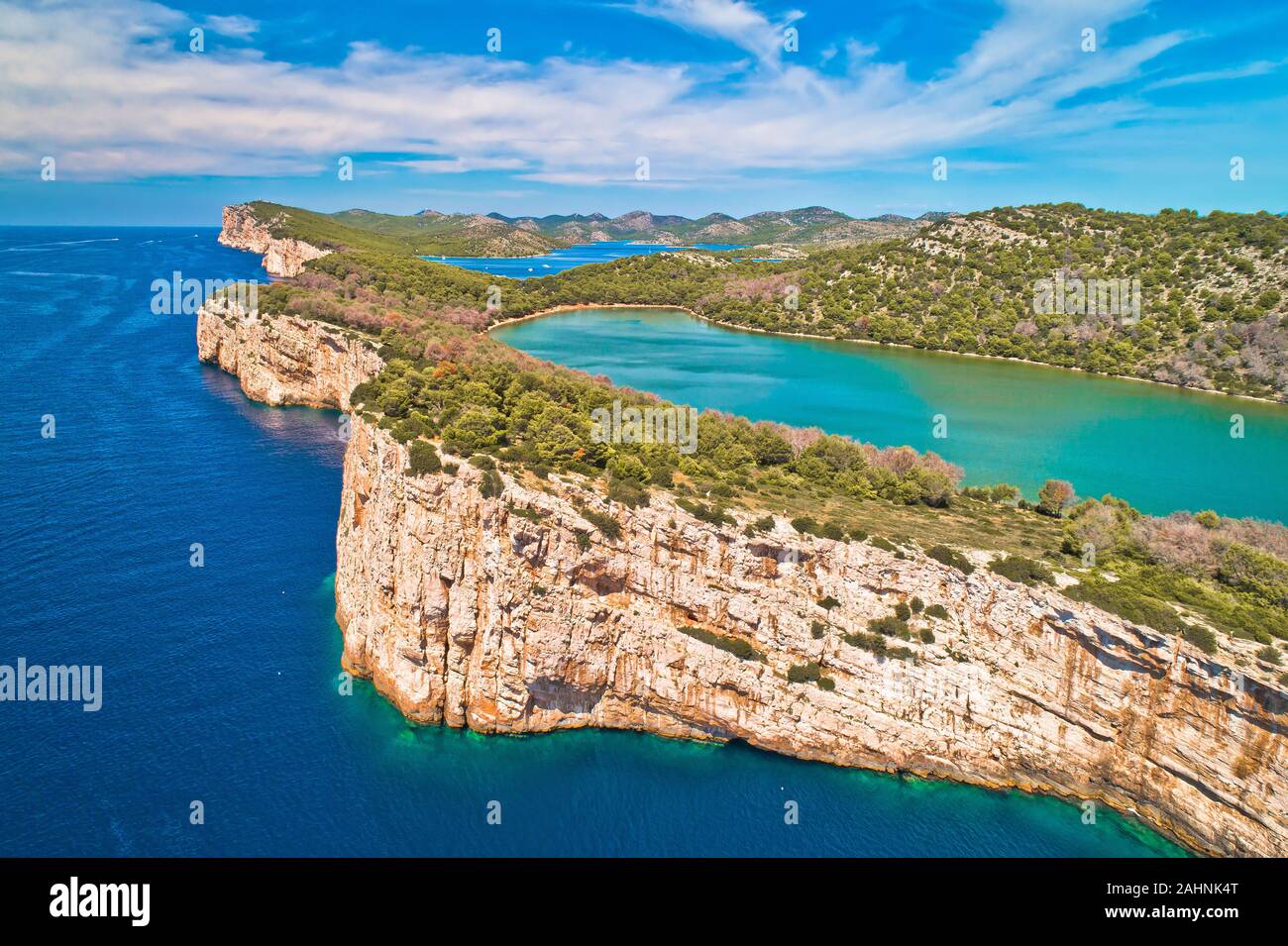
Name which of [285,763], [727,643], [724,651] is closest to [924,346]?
[727,643]

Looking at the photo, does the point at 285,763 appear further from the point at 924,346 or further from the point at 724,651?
the point at 924,346

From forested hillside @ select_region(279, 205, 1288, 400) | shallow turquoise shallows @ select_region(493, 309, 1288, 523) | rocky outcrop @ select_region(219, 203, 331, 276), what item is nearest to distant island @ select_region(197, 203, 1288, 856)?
shallow turquoise shallows @ select_region(493, 309, 1288, 523)

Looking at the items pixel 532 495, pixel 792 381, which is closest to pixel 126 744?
pixel 532 495

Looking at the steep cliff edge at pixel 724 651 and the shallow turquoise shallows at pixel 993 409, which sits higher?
the shallow turquoise shallows at pixel 993 409

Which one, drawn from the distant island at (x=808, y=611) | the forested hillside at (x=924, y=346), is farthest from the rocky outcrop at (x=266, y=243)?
the distant island at (x=808, y=611)

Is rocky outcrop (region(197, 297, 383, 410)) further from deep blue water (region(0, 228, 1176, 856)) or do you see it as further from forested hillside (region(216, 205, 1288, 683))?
deep blue water (region(0, 228, 1176, 856))

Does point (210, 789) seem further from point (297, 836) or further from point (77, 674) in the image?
point (77, 674)

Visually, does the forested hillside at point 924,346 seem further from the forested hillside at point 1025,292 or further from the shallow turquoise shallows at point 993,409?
the shallow turquoise shallows at point 993,409
